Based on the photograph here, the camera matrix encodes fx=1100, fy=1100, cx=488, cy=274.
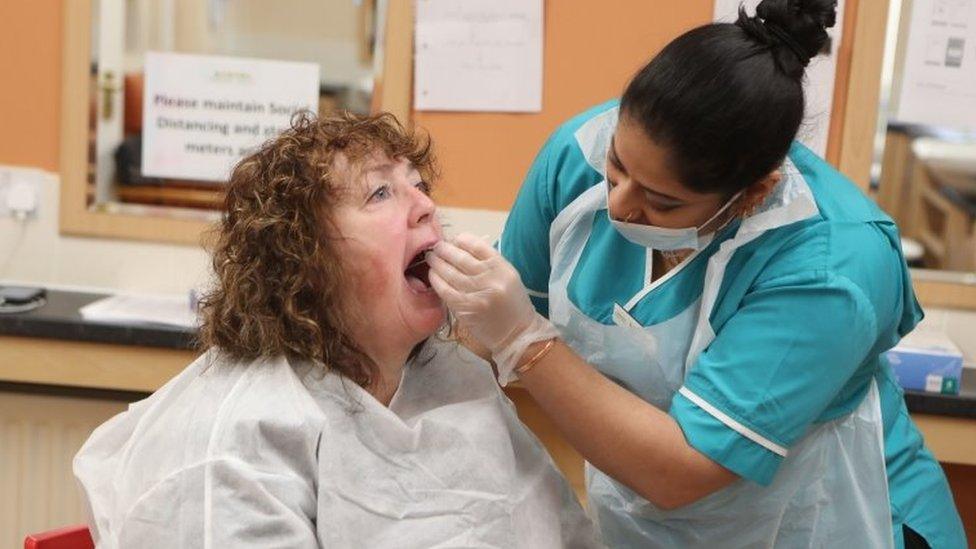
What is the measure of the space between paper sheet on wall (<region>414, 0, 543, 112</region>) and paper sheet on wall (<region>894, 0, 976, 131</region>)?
33.2 inches

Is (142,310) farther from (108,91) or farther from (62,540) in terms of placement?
(62,540)

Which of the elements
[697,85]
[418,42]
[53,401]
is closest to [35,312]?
[53,401]

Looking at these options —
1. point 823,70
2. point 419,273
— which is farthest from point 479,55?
point 419,273

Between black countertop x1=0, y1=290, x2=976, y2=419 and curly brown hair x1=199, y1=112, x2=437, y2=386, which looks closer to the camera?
curly brown hair x1=199, y1=112, x2=437, y2=386

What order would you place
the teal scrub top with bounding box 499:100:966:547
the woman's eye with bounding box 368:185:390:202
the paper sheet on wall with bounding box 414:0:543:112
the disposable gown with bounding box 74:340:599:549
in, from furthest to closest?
the paper sheet on wall with bounding box 414:0:543:112, the woman's eye with bounding box 368:185:390:202, the teal scrub top with bounding box 499:100:966:547, the disposable gown with bounding box 74:340:599:549

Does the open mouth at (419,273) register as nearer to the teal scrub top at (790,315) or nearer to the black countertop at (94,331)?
the teal scrub top at (790,315)

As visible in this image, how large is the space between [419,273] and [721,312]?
1.37ft

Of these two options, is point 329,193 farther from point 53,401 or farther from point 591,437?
point 53,401

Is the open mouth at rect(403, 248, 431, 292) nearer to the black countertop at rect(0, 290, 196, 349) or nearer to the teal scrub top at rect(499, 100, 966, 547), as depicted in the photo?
the teal scrub top at rect(499, 100, 966, 547)

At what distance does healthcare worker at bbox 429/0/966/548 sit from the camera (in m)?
1.30

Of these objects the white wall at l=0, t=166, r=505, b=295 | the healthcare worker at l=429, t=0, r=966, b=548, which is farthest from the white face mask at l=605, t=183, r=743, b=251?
the white wall at l=0, t=166, r=505, b=295

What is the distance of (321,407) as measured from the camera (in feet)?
4.59

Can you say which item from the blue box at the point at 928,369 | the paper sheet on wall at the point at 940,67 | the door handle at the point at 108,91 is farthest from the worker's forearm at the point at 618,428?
the door handle at the point at 108,91

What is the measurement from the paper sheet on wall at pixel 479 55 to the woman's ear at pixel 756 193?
1.22m
